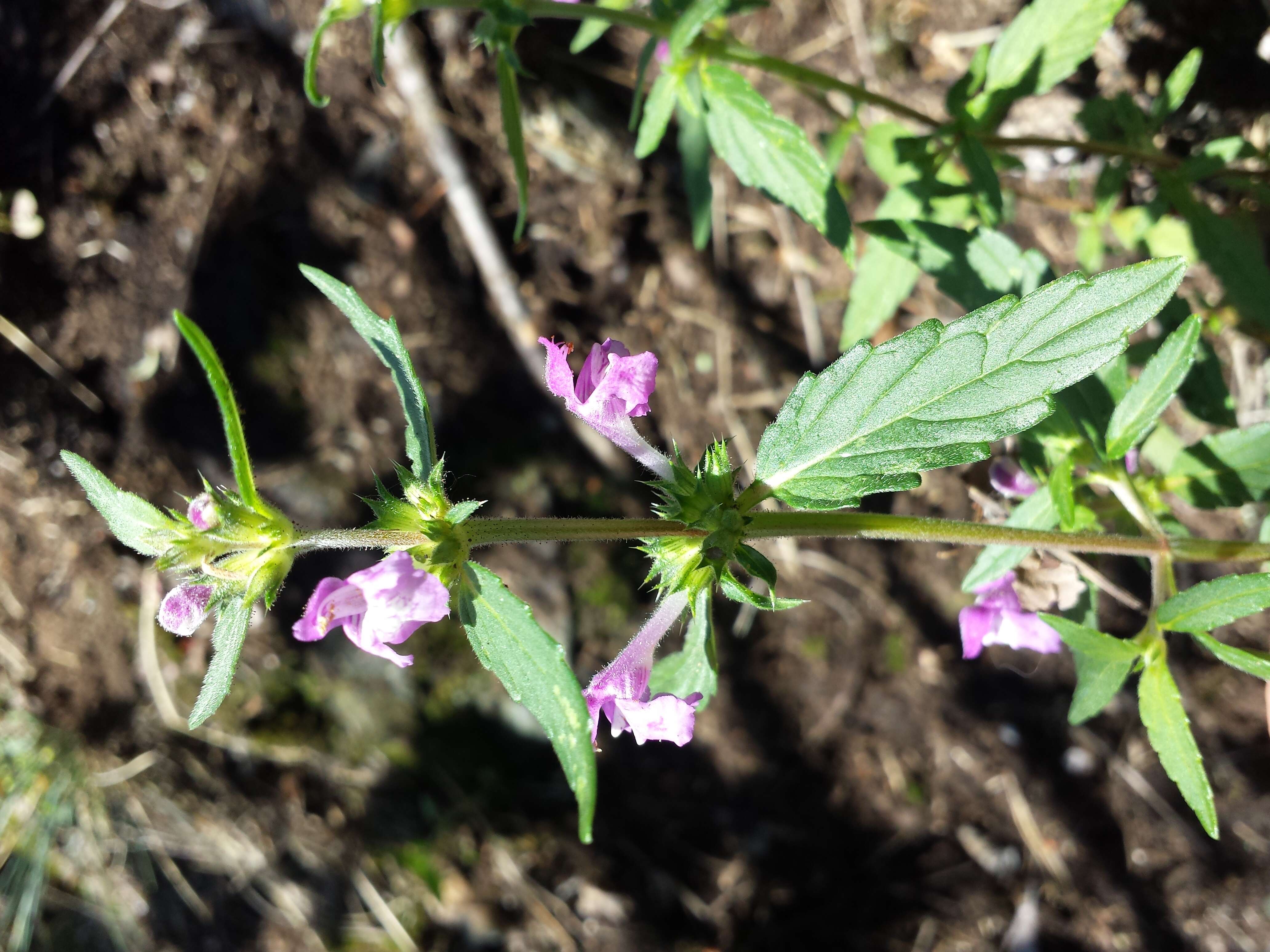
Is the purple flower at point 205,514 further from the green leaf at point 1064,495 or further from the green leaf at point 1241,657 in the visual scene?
the green leaf at point 1241,657

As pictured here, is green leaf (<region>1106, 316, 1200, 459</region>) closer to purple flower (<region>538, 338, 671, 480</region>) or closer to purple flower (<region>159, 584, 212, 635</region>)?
purple flower (<region>538, 338, 671, 480</region>)

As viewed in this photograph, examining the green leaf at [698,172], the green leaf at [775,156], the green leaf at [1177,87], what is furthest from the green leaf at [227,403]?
the green leaf at [1177,87]

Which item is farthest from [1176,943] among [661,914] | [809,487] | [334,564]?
[334,564]

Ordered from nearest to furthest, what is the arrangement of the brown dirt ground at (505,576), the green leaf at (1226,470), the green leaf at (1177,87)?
the green leaf at (1226,470)
the green leaf at (1177,87)
the brown dirt ground at (505,576)

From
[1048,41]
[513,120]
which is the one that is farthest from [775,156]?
[1048,41]

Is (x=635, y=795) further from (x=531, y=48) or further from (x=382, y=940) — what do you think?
(x=531, y=48)

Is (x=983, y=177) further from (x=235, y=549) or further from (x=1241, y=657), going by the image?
(x=235, y=549)

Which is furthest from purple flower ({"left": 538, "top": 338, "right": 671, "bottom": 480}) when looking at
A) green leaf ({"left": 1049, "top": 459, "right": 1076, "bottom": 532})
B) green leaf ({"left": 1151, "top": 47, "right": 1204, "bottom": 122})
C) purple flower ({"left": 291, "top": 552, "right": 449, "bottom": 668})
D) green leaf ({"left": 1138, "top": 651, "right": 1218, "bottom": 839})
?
green leaf ({"left": 1151, "top": 47, "right": 1204, "bottom": 122})
